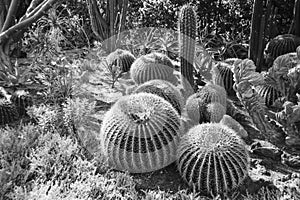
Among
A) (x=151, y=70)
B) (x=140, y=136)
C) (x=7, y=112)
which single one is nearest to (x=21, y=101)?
(x=7, y=112)

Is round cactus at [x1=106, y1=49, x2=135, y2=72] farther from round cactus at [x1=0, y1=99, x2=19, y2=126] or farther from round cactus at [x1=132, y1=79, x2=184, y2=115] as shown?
round cactus at [x1=0, y1=99, x2=19, y2=126]

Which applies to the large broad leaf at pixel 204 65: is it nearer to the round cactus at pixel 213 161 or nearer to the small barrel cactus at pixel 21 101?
the round cactus at pixel 213 161

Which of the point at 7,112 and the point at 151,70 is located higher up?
the point at 151,70

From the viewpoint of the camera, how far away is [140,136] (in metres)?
2.86

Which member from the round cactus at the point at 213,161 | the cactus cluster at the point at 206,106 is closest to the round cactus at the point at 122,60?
the cactus cluster at the point at 206,106

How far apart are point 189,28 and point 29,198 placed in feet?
8.56

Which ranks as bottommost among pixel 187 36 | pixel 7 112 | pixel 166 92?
pixel 7 112

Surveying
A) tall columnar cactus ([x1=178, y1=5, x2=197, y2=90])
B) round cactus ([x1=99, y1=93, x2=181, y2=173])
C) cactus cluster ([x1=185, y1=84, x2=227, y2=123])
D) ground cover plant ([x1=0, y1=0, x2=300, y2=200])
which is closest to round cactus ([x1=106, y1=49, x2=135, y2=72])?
ground cover plant ([x1=0, y1=0, x2=300, y2=200])

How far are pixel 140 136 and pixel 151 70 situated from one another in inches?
69.3

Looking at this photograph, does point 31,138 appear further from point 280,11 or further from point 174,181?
point 280,11

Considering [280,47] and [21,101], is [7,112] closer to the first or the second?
[21,101]

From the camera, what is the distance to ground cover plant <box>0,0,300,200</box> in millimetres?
2744

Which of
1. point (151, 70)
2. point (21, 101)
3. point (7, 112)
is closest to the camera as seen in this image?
point (7, 112)

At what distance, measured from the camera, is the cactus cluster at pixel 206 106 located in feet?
11.6
